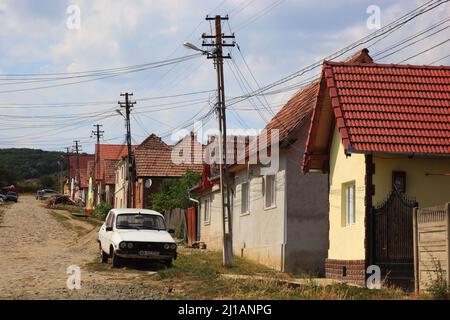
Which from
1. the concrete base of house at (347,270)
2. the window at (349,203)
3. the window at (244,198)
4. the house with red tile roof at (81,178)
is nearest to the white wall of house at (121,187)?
the house with red tile roof at (81,178)

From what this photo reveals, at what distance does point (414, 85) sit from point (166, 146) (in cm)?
4269

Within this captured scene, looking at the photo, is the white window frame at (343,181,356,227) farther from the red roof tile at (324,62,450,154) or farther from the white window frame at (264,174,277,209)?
the white window frame at (264,174,277,209)

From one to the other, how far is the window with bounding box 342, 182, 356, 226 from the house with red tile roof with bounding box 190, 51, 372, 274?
4.42 m

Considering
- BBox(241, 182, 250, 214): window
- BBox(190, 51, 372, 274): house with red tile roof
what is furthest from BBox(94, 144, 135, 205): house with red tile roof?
BBox(190, 51, 372, 274): house with red tile roof

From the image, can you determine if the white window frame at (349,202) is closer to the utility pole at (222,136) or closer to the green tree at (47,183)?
the utility pole at (222,136)

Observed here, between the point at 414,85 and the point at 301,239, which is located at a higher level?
the point at 414,85

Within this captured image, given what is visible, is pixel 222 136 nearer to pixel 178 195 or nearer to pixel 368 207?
pixel 368 207

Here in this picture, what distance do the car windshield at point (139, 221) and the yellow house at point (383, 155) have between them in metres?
5.50

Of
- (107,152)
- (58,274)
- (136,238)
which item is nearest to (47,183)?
(107,152)

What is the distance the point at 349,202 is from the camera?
18.9 m

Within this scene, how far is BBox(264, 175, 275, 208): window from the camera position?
25156 millimetres
